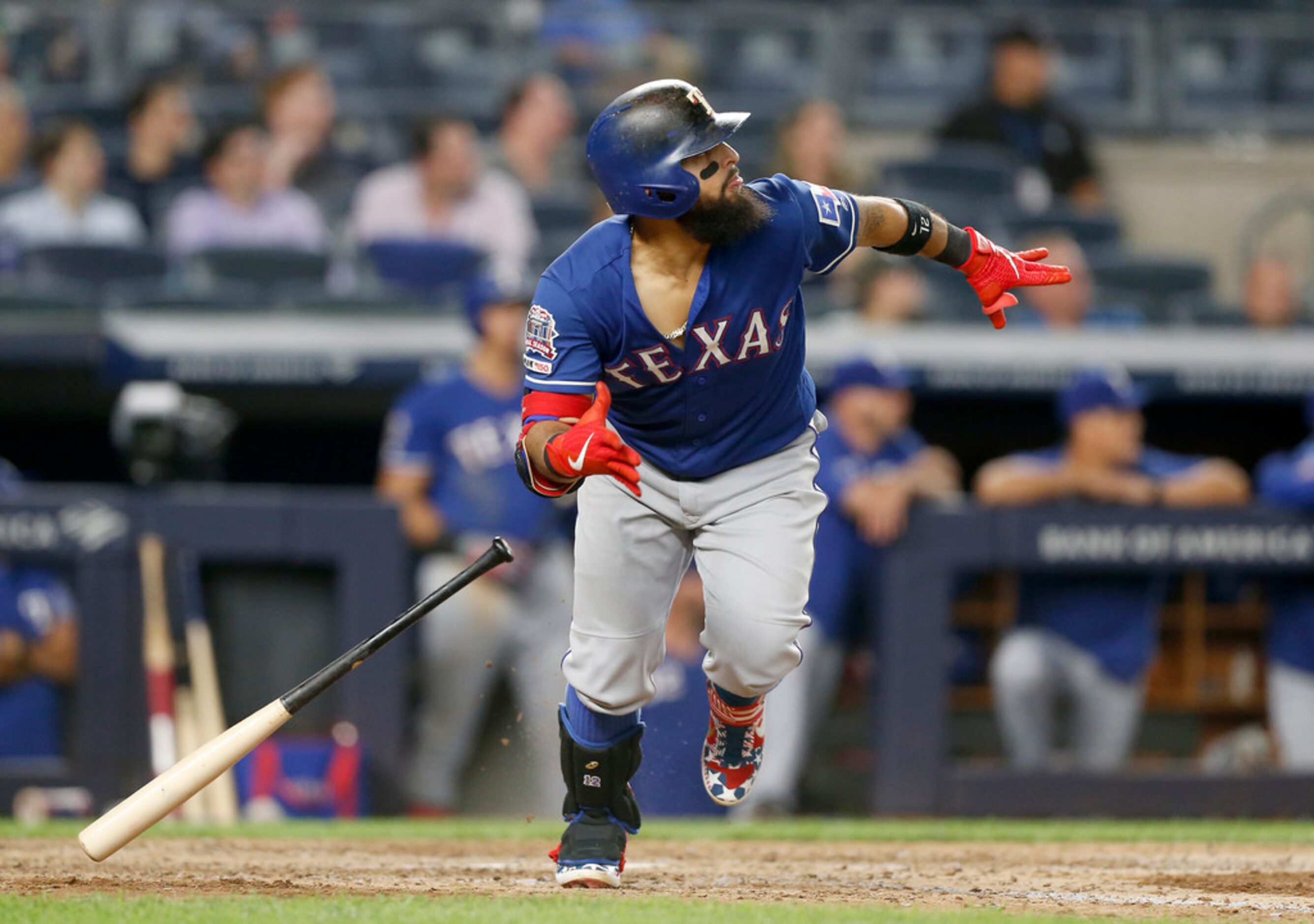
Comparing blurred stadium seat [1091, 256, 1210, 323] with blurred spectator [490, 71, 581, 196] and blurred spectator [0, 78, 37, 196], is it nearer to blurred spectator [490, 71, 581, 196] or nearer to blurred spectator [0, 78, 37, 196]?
blurred spectator [490, 71, 581, 196]

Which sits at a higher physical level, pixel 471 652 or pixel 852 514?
pixel 852 514

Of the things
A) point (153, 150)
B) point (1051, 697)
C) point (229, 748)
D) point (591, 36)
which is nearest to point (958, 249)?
point (229, 748)

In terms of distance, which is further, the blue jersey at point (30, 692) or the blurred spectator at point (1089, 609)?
the blurred spectator at point (1089, 609)

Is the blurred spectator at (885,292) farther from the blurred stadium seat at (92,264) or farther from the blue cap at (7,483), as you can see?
the blue cap at (7,483)

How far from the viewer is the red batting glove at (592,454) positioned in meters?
3.20

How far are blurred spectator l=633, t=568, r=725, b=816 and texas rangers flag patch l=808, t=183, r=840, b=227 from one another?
2.68 m

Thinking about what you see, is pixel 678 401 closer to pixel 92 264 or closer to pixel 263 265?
pixel 263 265

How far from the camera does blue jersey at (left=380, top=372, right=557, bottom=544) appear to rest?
6141 millimetres

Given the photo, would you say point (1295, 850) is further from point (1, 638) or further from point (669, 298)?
point (1, 638)

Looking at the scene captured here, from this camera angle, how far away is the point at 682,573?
147 inches

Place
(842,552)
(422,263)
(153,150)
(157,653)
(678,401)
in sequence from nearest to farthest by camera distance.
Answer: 1. (678,401)
2. (157,653)
3. (842,552)
4. (422,263)
5. (153,150)

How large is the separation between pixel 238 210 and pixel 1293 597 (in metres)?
4.61

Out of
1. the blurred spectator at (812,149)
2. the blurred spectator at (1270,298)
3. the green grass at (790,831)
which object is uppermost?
the blurred spectator at (812,149)

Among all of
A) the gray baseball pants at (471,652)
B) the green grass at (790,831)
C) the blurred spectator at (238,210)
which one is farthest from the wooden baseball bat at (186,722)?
the blurred spectator at (238,210)
